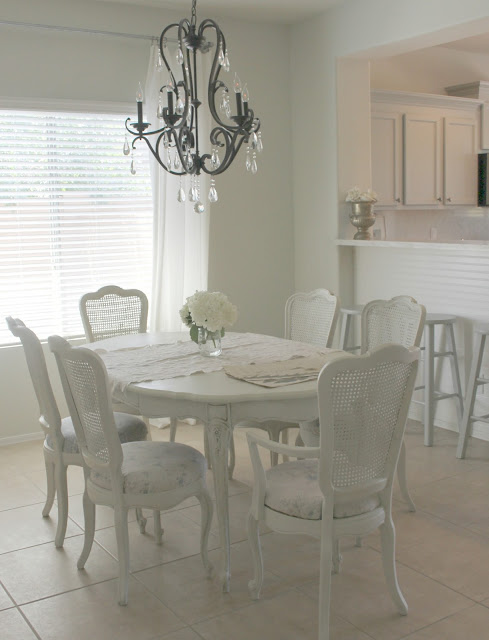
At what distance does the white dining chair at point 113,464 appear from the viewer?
8.59 feet

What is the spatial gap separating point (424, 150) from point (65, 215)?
3051 millimetres

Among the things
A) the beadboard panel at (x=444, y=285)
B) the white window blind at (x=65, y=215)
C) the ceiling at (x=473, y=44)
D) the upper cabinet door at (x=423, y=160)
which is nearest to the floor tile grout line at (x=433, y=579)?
the beadboard panel at (x=444, y=285)

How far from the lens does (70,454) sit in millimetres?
3191

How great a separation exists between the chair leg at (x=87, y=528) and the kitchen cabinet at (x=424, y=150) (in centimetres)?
378

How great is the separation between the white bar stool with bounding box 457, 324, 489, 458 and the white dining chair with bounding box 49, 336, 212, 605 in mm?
1913

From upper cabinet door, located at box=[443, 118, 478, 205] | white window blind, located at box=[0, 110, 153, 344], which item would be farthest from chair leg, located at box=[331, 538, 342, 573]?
upper cabinet door, located at box=[443, 118, 478, 205]

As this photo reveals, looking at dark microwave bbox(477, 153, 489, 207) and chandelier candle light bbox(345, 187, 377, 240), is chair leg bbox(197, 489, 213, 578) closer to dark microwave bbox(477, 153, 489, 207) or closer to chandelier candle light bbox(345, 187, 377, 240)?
chandelier candle light bbox(345, 187, 377, 240)

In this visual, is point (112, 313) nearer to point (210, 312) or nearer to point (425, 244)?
point (210, 312)

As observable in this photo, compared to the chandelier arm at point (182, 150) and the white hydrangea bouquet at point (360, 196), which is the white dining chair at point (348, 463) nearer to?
the chandelier arm at point (182, 150)

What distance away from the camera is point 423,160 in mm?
6117

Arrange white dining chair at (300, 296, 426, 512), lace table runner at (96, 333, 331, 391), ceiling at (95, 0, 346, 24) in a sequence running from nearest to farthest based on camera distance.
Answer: lace table runner at (96, 333, 331, 391) < white dining chair at (300, 296, 426, 512) < ceiling at (95, 0, 346, 24)

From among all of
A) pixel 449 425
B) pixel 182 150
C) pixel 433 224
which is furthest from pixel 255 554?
pixel 433 224

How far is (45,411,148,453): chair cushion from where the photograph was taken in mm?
3211

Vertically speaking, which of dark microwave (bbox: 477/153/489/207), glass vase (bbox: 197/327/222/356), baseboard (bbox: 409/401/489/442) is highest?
dark microwave (bbox: 477/153/489/207)
